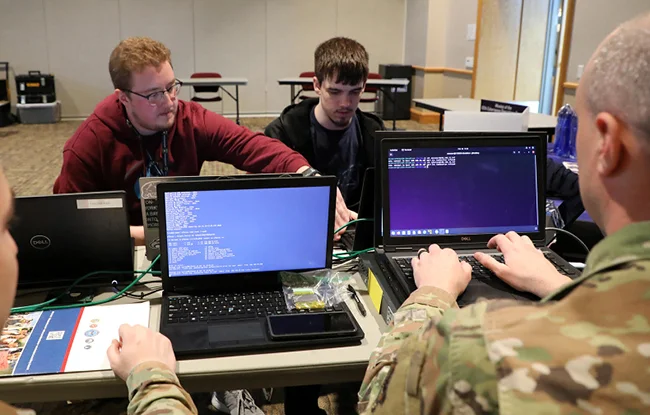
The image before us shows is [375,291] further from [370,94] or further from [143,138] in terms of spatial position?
[370,94]

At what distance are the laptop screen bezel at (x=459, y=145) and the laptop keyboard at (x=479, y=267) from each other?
0.06 meters

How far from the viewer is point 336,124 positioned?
8.00 feet

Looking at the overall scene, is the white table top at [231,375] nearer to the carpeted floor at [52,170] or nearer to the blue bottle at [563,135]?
→ the carpeted floor at [52,170]

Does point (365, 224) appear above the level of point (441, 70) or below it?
below

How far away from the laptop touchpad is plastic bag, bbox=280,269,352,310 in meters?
0.11

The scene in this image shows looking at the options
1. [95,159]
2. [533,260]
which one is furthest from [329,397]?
[95,159]

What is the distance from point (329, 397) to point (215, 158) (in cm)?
107

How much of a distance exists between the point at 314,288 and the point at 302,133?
3.95 ft

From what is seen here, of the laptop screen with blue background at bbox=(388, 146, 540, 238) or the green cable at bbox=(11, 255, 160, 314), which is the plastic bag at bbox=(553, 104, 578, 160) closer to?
the laptop screen with blue background at bbox=(388, 146, 540, 238)

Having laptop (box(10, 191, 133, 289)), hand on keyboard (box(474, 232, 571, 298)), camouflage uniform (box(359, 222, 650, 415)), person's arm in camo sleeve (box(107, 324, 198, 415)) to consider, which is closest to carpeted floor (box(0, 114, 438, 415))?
laptop (box(10, 191, 133, 289))

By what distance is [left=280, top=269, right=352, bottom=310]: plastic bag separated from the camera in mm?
1325

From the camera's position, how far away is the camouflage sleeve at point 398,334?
768 mm

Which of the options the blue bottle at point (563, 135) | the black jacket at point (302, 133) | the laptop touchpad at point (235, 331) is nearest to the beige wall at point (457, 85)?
the blue bottle at point (563, 135)

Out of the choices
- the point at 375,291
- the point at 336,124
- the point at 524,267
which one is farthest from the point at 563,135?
the point at 375,291
